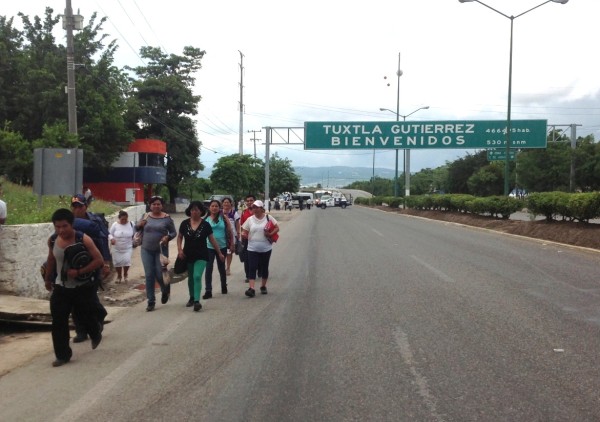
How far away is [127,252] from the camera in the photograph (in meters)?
12.2

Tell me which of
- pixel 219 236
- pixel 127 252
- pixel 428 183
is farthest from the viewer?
pixel 428 183

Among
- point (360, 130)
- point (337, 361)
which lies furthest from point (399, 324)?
point (360, 130)

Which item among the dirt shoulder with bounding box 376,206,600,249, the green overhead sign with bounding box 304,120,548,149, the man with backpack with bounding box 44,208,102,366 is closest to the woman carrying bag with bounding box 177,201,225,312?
the man with backpack with bounding box 44,208,102,366

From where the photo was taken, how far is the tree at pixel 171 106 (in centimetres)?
4997

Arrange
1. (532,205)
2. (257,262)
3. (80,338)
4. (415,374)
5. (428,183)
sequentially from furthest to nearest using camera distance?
(428,183), (532,205), (257,262), (80,338), (415,374)

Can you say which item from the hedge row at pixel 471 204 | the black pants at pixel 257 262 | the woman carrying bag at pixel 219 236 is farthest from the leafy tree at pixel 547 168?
the black pants at pixel 257 262

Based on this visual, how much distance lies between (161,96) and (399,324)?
151ft

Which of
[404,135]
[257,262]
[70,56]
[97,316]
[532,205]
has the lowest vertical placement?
[97,316]

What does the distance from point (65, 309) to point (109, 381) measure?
45.1 inches

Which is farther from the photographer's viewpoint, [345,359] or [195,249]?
[195,249]

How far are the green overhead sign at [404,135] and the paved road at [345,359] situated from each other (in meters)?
28.1

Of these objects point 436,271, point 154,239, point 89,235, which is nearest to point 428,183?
point 436,271

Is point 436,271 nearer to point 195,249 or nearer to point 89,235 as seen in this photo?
point 195,249

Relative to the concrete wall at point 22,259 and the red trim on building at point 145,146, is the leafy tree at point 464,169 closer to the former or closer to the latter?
the red trim on building at point 145,146
